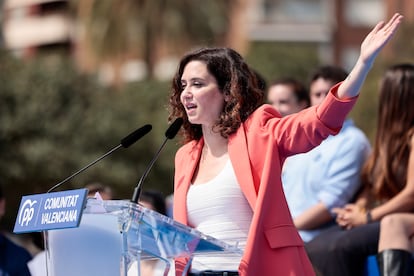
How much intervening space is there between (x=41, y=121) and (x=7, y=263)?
90.9ft

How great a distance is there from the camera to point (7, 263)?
20.9 feet

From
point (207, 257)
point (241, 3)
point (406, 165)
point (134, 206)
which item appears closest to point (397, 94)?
point (406, 165)

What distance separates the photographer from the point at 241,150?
4477 millimetres

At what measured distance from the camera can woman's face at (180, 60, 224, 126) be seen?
15.3 ft

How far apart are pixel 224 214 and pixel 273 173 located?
0.30m

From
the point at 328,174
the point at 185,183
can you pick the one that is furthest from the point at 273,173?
the point at 328,174

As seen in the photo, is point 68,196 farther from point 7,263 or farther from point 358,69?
point 7,263

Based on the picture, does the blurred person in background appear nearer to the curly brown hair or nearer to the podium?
the curly brown hair

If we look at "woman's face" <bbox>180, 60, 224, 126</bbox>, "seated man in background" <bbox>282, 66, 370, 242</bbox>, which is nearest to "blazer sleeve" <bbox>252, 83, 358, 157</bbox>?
"woman's face" <bbox>180, 60, 224, 126</bbox>

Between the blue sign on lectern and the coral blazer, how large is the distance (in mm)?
671

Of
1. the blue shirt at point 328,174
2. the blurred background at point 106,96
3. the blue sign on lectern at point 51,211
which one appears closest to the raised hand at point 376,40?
the blue sign on lectern at point 51,211

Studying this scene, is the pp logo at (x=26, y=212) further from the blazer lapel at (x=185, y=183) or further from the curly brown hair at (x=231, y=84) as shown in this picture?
the curly brown hair at (x=231, y=84)

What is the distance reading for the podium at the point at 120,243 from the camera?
409 cm

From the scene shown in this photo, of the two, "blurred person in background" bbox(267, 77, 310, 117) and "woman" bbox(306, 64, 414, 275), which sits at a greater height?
"blurred person in background" bbox(267, 77, 310, 117)
